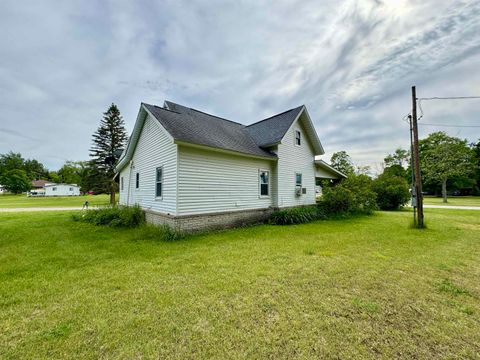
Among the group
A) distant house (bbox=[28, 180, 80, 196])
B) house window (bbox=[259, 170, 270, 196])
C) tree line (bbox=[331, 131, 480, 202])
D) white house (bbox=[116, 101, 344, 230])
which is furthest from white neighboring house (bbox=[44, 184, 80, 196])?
tree line (bbox=[331, 131, 480, 202])

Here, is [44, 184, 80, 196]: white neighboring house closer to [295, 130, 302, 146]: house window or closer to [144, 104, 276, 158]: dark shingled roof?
[144, 104, 276, 158]: dark shingled roof

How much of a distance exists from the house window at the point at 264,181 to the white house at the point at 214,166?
6 cm

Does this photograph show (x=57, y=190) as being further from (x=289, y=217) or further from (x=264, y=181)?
(x=289, y=217)

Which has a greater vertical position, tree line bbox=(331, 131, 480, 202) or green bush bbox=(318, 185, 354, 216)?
tree line bbox=(331, 131, 480, 202)

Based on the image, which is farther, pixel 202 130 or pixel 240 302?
pixel 202 130

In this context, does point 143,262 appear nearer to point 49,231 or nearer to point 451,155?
point 49,231

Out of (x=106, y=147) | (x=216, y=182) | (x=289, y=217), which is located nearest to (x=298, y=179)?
(x=289, y=217)

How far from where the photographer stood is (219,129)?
1204 cm

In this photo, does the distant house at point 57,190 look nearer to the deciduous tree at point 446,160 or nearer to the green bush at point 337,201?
the green bush at point 337,201

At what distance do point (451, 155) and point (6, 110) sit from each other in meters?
56.7

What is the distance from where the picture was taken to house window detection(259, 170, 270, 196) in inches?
459

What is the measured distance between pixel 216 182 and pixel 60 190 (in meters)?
67.2

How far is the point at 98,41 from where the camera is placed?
34.2 ft

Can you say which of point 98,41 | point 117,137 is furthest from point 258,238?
point 117,137
